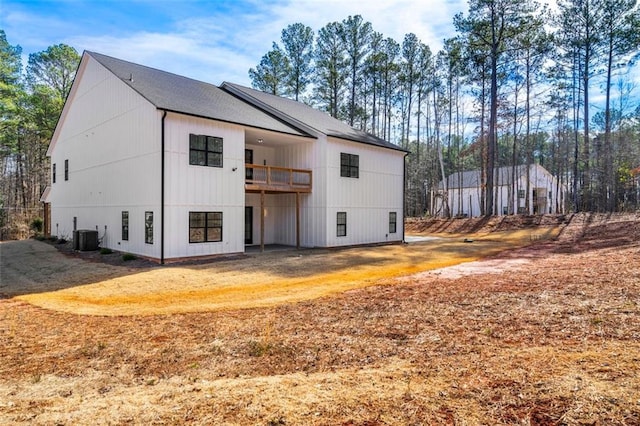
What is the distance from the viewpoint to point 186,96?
49.5 ft

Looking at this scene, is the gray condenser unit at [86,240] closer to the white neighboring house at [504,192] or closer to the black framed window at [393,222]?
the black framed window at [393,222]

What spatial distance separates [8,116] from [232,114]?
77.1 ft

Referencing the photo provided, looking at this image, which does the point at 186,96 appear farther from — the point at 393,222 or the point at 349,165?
the point at 393,222

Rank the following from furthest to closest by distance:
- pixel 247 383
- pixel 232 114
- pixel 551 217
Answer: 1. pixel 551 217
2. pixel 232 114
3. pixel 247 383

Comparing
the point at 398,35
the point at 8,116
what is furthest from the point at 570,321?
the point at 8,116

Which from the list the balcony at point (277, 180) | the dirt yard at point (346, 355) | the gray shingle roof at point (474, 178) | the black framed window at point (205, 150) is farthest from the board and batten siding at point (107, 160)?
the gray shingle roof at point (474, 178)

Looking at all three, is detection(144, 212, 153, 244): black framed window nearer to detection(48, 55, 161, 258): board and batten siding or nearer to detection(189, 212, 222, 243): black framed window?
detection(48, 55, 161, 258): board and batten siding

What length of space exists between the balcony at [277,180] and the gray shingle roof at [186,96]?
1.76 metres

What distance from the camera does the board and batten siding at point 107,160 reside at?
13.3 meters

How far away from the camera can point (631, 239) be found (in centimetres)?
1527

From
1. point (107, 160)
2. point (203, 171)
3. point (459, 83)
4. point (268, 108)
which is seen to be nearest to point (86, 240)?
point (107, 160)

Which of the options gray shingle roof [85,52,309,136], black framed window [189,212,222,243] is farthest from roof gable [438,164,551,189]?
black framed window [189,212,222,243]

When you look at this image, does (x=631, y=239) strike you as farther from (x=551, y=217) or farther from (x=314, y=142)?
(x=314, y=142)

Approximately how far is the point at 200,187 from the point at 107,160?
19.1 ft
